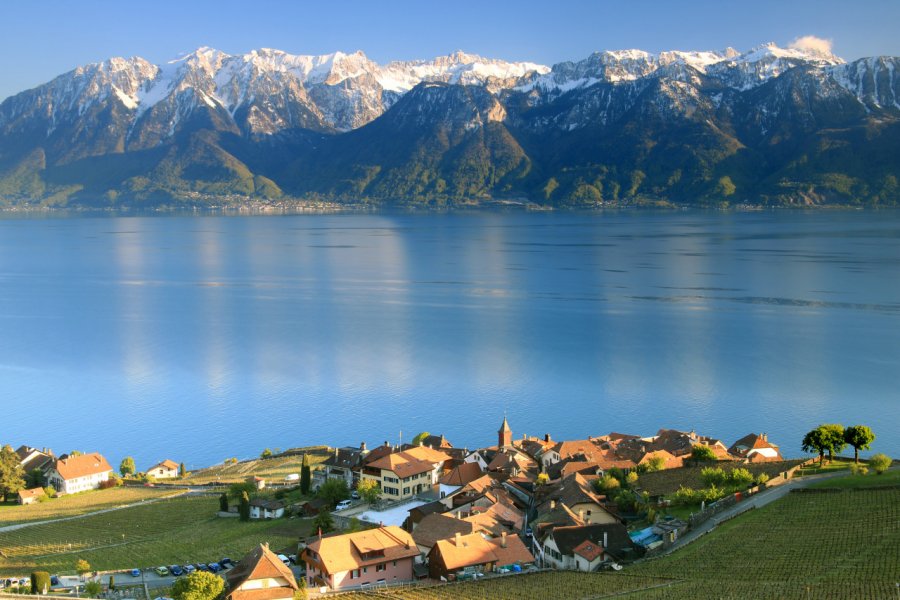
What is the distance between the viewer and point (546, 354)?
216 feet

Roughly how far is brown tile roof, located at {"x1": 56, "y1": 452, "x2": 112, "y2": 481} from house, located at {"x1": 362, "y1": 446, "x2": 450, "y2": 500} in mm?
14842

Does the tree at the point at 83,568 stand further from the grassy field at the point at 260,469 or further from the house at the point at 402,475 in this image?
the grassy field at the point at 260,469

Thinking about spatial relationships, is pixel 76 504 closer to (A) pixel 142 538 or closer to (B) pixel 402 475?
(A) pixel 142 538

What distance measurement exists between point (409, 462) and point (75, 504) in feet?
51.2

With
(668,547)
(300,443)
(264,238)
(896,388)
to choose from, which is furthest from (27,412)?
(264,238)

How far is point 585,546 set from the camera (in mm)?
26156

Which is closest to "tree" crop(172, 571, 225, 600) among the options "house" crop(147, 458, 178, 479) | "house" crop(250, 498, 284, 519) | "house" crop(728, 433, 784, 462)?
"house" crop(250, 498, 284, 519)

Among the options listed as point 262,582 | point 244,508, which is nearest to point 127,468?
point 244,508

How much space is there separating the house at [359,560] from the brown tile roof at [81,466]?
828 inches

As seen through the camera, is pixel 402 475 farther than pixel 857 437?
Yes

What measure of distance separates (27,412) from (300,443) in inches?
729

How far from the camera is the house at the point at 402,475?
117 ft

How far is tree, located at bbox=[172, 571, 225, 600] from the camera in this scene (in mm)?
22406

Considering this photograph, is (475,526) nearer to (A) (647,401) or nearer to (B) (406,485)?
(B) (406,485)
